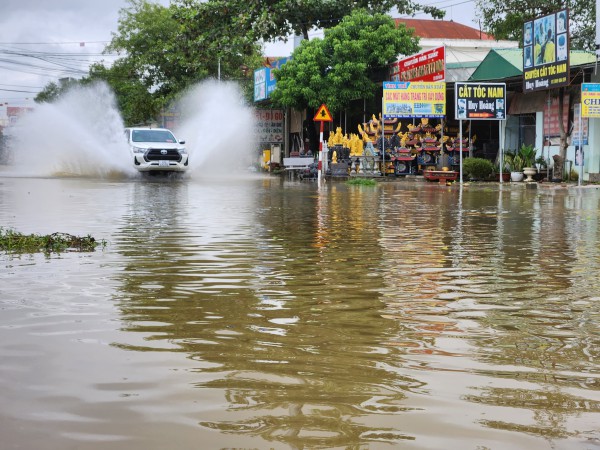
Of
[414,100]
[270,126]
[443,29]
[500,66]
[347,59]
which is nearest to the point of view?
[500,66]

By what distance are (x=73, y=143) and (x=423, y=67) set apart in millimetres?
14219

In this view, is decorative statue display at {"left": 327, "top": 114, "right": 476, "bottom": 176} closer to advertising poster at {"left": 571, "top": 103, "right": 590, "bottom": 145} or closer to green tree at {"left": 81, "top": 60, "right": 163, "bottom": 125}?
advertising poster at {"left": 571, "top": 103, "right": 590, "bottom": 145}

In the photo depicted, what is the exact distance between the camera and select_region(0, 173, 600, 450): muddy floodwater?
355 cm

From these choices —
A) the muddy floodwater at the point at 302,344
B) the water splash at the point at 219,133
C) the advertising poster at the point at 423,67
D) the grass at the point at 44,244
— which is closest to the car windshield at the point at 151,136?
the water splash at the point at 219,133

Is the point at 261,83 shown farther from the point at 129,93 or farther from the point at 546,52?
the point at 546,52

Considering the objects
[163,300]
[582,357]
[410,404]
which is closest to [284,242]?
[163,300]

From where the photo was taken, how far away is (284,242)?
1091cm

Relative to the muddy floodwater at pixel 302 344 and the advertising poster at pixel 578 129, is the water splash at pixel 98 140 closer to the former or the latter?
the advertising poster at pixel 578 129

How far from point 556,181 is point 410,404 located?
91.8ft

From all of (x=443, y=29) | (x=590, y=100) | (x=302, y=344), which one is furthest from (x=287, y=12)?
(x=302, y=344)

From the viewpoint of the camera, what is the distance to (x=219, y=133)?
154 feet

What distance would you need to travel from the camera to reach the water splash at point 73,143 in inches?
1389

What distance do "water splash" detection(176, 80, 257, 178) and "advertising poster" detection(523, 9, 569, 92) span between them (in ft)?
42.1

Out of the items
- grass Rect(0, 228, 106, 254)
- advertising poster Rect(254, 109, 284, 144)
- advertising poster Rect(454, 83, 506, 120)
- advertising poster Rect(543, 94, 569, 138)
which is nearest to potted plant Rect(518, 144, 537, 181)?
advertising poster Rect(543, 94, 569, 138)
